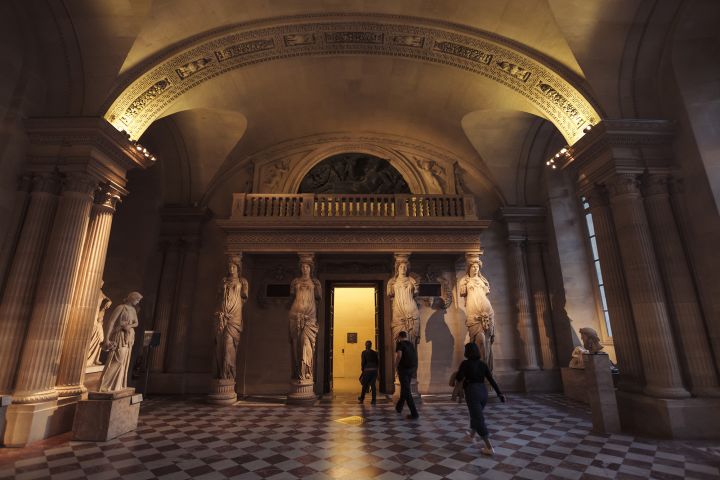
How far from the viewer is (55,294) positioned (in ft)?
16.2

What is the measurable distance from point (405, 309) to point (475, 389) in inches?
137

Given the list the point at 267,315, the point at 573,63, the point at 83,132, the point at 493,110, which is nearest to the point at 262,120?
the point at 83,132

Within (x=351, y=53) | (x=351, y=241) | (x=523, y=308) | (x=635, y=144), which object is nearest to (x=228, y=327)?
(x=351, y=241)

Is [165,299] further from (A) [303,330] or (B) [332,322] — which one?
(B) [332,322]

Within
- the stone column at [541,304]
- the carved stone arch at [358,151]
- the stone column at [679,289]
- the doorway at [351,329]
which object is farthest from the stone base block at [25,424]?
the stone column at [541,304]

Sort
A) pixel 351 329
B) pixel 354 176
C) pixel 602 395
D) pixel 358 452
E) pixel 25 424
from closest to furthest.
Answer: pixel 358 452 → pixel 25 424 → pixel 602 395 → pixel 354 176 → pixel 351 329

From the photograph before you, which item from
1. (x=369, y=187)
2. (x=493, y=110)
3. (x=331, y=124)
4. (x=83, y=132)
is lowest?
(x=83, y=132)

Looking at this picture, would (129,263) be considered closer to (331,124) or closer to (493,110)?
(331,124)

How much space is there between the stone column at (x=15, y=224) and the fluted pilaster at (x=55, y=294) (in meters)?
0.43

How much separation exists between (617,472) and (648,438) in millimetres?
1604

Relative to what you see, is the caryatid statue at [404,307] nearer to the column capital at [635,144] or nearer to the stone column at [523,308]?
the stone column at [523,308]

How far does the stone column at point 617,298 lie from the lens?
5.16m

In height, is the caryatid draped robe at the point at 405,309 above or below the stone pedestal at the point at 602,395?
above

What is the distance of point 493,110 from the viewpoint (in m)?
8.12
